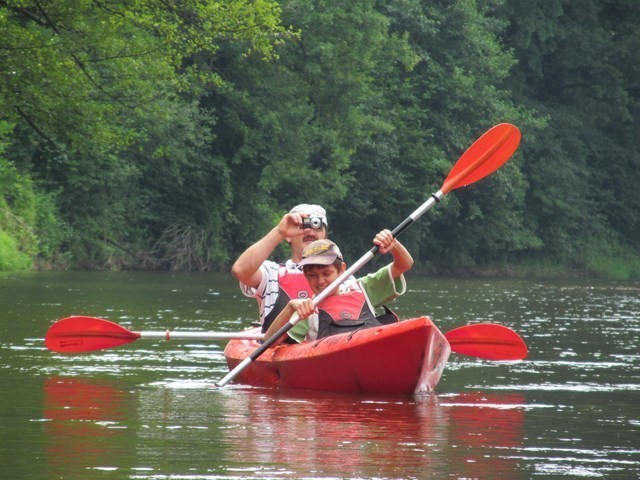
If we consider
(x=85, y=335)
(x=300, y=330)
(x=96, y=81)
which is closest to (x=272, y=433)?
(x=300, y=330)

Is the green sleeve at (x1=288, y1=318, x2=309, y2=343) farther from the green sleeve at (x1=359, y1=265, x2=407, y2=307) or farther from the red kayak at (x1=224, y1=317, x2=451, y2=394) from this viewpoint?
the green sleeve at (x1=359, y1=265, x2=407, y2=307)

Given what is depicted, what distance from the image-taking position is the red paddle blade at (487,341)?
9.94m

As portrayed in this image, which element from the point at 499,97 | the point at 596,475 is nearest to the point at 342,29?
the point at 499,97

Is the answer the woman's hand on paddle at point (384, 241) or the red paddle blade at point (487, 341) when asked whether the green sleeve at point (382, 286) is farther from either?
the red paddle blade at point (487, 341)

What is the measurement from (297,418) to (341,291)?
5.59 feet

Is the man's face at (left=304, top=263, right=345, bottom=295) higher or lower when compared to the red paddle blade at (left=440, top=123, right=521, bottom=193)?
lower

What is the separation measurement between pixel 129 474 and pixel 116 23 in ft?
51.5

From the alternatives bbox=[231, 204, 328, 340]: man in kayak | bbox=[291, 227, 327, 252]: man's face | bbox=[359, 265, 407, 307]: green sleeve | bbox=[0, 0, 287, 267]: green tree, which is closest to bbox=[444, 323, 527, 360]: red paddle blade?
bbox=[359, 265, 407, 307]: green sleeve

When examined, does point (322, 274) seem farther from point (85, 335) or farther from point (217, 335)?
point (85, 335)

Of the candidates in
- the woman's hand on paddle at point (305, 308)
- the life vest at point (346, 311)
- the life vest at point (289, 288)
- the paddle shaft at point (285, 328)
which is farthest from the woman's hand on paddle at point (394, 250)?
the life vest at point (289, 288)

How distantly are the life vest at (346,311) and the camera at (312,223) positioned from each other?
45 cm

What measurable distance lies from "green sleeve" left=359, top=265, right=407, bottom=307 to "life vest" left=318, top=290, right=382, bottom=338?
0.07 meters

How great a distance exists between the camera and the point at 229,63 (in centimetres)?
3266

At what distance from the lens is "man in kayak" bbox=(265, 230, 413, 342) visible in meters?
8.64
